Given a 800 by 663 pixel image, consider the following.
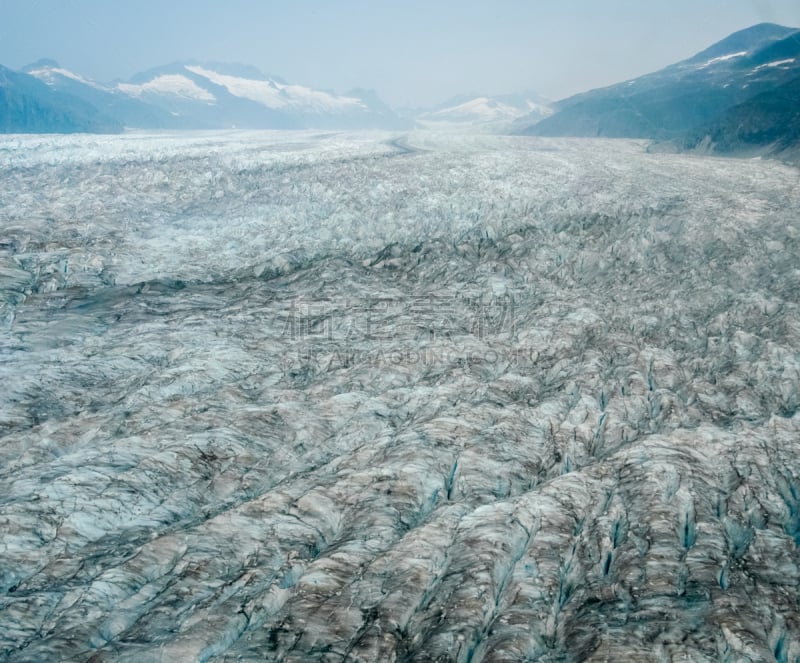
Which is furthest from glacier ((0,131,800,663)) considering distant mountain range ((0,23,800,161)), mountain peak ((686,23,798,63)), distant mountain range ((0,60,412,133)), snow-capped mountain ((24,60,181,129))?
snow-capped mountain ((24,60,181,129))

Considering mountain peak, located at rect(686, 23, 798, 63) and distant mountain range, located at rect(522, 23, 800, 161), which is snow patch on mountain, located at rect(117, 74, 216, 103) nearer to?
distant mountain range, located at rect(522, 23, 800, 161)

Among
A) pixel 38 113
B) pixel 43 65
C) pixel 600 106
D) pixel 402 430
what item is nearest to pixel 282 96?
pixel 43 65

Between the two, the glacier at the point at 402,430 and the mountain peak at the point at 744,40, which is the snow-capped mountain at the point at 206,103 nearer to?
the mountain peak at the point at 744,40

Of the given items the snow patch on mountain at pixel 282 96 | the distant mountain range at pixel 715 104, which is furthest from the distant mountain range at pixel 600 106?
the snow patch on mountain at pixel 282 96

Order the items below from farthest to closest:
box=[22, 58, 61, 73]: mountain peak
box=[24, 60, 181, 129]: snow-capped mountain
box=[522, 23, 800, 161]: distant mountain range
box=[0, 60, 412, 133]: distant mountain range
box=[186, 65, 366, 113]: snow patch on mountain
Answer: box=[186, 65, 366, 113]: snow patch on mountain < box=[22, 58, 61, 73]: mountain peak < box=[24, 60, 181, 129]: snow-capped mountain < box=[0, 60, 412, 133]: distant mountain range < box=[522, 23, 800, 161]: distant mountain range

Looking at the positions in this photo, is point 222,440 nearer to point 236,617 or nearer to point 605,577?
point 236,617

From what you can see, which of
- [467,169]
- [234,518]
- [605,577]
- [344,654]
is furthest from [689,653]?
[467,169]

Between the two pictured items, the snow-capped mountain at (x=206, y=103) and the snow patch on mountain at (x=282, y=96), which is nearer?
the snow-capped mountain at (x=206, y=103)
